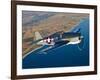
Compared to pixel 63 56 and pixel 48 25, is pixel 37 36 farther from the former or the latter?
pixel 63 56

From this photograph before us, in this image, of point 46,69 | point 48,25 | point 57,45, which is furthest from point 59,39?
point 46,69

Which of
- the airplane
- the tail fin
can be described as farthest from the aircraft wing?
the tail fin

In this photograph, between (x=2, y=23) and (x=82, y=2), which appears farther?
(x=82, y=2)

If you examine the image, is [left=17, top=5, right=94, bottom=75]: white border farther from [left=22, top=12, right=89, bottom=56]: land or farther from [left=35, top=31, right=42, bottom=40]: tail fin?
[left=35, top=31, right=42, bottom=40]: tail fin

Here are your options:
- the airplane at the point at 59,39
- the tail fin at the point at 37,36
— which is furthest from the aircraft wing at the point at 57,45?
the tail fin at the point at 37,36

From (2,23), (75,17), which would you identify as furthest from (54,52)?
(2,23)

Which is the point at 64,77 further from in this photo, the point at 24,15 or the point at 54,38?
the point at 24,15
